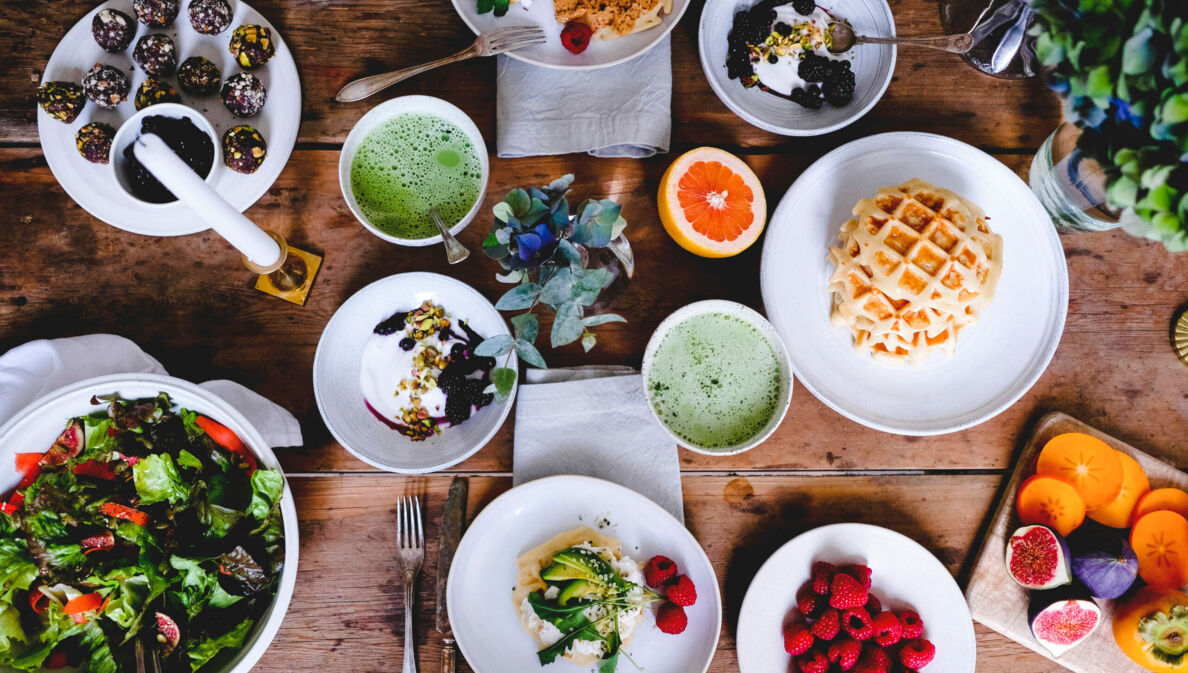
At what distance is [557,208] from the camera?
3.77ft

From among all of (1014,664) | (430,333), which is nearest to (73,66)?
(430,333)

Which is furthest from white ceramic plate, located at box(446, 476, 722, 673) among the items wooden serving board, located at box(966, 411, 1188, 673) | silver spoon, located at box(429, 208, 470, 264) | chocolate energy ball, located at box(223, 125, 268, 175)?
chocolate energy ball, located at box(223, 125, 268, 175)

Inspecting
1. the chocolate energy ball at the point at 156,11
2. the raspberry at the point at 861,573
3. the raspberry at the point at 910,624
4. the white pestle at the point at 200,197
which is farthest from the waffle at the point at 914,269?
the chocolate energy ball at the point at 156,11

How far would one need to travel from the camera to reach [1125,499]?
149 centimetres

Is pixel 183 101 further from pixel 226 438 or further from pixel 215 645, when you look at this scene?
pixel 215 645

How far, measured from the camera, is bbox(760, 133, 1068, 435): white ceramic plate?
4.73 ft

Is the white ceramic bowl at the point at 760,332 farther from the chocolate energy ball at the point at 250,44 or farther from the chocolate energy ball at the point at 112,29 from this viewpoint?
the chocolate energy ball at the point at 112,29

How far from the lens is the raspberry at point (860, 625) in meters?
1.42

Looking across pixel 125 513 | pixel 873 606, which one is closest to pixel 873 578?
pixel 873 606

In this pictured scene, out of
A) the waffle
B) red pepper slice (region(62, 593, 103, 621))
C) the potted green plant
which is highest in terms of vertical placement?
the potted green plant

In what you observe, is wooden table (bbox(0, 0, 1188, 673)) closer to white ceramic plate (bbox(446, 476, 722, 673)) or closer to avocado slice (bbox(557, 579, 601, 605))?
white ceramic plate (bbox(446, 476, 722, 673))

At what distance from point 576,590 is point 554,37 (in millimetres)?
1123

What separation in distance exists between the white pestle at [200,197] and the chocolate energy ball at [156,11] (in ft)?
1.41

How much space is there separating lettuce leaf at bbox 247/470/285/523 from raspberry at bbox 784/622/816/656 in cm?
101
